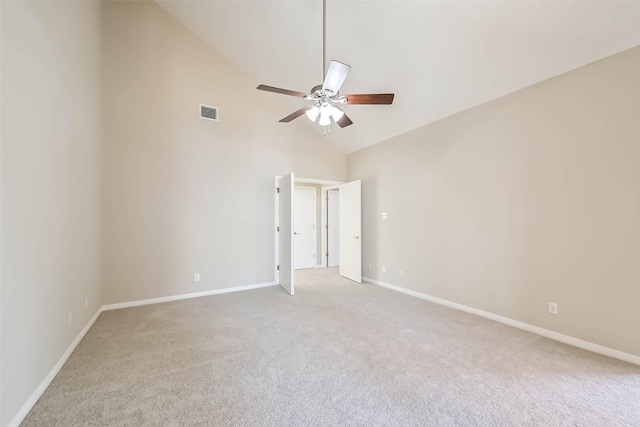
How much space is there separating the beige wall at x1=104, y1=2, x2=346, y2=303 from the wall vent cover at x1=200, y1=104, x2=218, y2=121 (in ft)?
0.33

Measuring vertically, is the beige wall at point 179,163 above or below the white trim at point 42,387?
above

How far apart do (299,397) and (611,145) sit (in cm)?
350

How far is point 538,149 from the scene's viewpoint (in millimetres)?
2898

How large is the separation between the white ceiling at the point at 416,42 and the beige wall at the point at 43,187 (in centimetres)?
193

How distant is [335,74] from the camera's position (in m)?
2.14

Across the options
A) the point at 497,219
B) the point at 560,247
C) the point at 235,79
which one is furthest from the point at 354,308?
the point at 235,79

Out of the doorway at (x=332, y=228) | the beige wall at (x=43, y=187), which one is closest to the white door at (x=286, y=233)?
the doorway at (x=332, y=228)

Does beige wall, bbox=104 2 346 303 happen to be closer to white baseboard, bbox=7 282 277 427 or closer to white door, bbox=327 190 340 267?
white baseboard, bbox=7 282 277 427

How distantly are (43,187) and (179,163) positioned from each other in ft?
7.36

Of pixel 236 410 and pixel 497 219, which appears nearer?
pixel 236 410

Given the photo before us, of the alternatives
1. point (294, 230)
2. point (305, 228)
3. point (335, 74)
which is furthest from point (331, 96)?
point (305, 228)

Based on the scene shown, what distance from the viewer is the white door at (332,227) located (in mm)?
7004

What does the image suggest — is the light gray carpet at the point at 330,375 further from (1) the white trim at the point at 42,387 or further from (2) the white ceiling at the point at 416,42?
(2) the white ceiling at the point at 416,42

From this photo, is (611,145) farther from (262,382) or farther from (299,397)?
(262,382)
